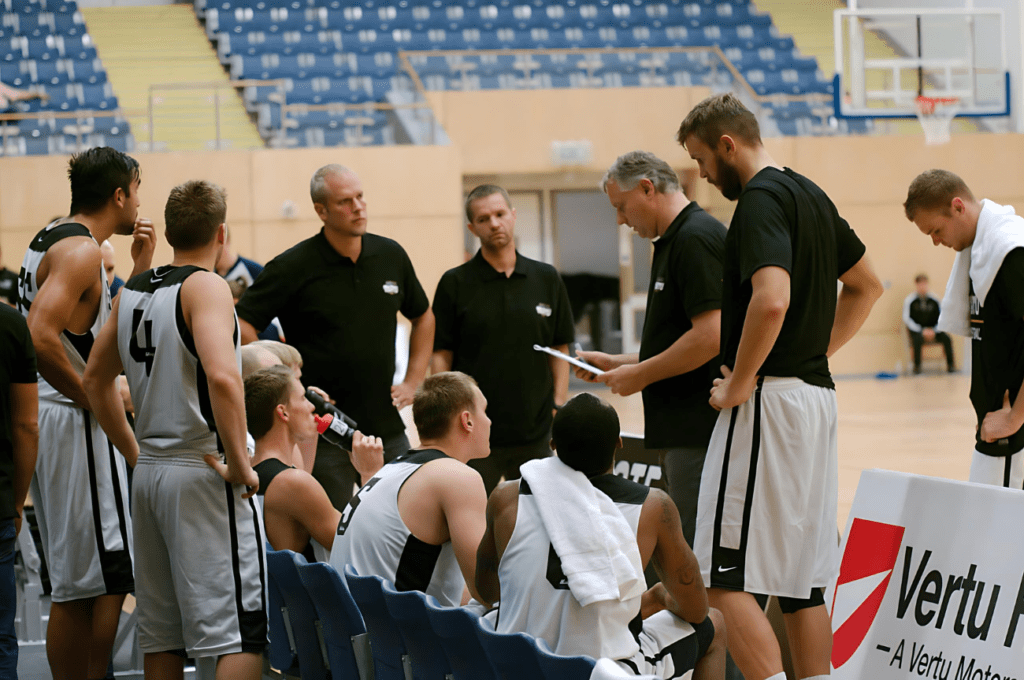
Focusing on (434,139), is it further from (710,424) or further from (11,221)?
(710,424)

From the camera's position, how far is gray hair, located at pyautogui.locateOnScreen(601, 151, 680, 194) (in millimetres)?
3709

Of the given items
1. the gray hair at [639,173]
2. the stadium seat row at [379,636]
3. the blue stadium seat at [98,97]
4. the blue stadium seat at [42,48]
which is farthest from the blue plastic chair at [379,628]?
the blue stadium seat at [42,48]

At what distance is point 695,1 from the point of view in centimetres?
1969

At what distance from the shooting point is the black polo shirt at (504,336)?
4.58 metres

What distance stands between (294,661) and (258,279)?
1788 millimetres

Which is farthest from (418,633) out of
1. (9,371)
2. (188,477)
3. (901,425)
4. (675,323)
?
(901,425)

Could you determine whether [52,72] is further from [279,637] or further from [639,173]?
[279,637]

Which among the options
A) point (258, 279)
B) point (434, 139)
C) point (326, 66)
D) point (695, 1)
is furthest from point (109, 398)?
point (695, 1)

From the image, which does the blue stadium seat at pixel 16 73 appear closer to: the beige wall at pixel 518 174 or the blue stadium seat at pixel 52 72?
the blue stadium seat at pixel 52 72

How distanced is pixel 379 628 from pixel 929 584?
1513 millimetres

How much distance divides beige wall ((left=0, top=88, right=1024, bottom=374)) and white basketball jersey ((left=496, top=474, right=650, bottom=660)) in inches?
497

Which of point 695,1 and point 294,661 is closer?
point 294,661

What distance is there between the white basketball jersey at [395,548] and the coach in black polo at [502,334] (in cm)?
163

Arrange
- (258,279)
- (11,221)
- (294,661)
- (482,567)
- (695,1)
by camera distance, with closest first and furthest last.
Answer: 1. (482,567)
2. (294,661)
3. (258,279)
4. (11,221)
5. (695,1)
